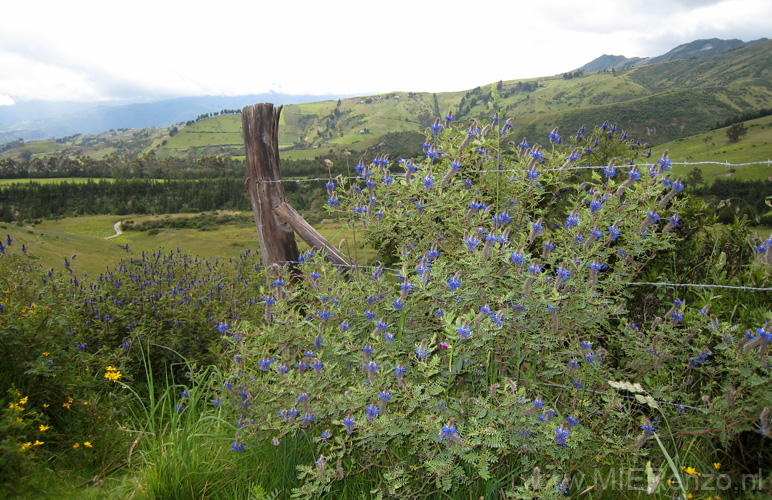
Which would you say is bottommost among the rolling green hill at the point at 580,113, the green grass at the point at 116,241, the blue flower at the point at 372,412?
the green grass at the point at 116,241

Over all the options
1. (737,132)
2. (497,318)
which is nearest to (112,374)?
(497,318)

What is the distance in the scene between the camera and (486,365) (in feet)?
8.55

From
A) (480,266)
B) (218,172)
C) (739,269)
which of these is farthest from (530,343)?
(218,172)

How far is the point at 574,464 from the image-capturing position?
2.31m

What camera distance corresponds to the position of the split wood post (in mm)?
5074

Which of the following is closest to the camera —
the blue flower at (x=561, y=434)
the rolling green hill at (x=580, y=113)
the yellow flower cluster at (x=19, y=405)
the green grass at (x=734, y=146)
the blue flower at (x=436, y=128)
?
the blue flower at (x=561, y=434)

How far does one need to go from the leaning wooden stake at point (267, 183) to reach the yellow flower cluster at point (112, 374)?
1.96 meters

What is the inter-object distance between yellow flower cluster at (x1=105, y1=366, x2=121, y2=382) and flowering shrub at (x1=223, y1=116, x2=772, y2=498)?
1.73 meters

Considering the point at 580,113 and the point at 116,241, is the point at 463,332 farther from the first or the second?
the point at 580,113

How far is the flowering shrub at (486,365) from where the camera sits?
2139mm

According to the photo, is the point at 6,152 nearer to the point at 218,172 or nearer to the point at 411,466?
the point at 218,172

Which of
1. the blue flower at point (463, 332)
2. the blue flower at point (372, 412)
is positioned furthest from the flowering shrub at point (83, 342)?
the blue flower at point (463, 332)

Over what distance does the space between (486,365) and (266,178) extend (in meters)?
3.69

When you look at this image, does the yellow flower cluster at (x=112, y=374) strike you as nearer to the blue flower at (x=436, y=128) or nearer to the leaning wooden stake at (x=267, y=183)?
the leaning wooden stake at (x=267, y=183)
